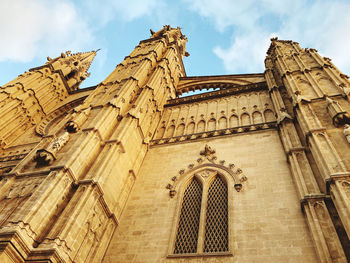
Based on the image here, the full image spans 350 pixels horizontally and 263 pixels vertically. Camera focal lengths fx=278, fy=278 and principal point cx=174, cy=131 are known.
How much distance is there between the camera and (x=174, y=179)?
991cm

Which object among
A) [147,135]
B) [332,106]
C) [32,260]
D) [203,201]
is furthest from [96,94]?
[332,106]

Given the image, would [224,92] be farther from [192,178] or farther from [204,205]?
[204,205]

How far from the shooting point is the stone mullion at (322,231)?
222 inches

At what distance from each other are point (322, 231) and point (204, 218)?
10.4ft

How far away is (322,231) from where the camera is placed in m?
6.10

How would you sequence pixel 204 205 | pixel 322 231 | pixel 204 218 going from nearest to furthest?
pixel 322 231
pixel 204 218
pixel 204 205

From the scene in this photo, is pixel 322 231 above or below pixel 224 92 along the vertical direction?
below

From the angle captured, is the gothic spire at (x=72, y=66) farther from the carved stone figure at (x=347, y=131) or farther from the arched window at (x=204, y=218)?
the carved stone figure at (x=347, y=131)

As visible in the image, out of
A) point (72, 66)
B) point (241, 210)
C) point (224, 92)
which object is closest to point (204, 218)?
point (241, 210)

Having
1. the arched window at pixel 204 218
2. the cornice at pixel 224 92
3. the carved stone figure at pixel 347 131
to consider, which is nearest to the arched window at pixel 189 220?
the arched window at pixel 204 218

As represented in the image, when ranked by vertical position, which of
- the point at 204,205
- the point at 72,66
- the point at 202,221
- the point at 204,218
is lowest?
the point at 202,221

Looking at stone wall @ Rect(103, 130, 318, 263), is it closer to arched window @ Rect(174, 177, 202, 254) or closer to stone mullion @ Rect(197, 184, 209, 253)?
arched window @ Rect(174, 177, 202, 254)

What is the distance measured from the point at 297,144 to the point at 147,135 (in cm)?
641

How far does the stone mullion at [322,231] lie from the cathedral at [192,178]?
24 mm
